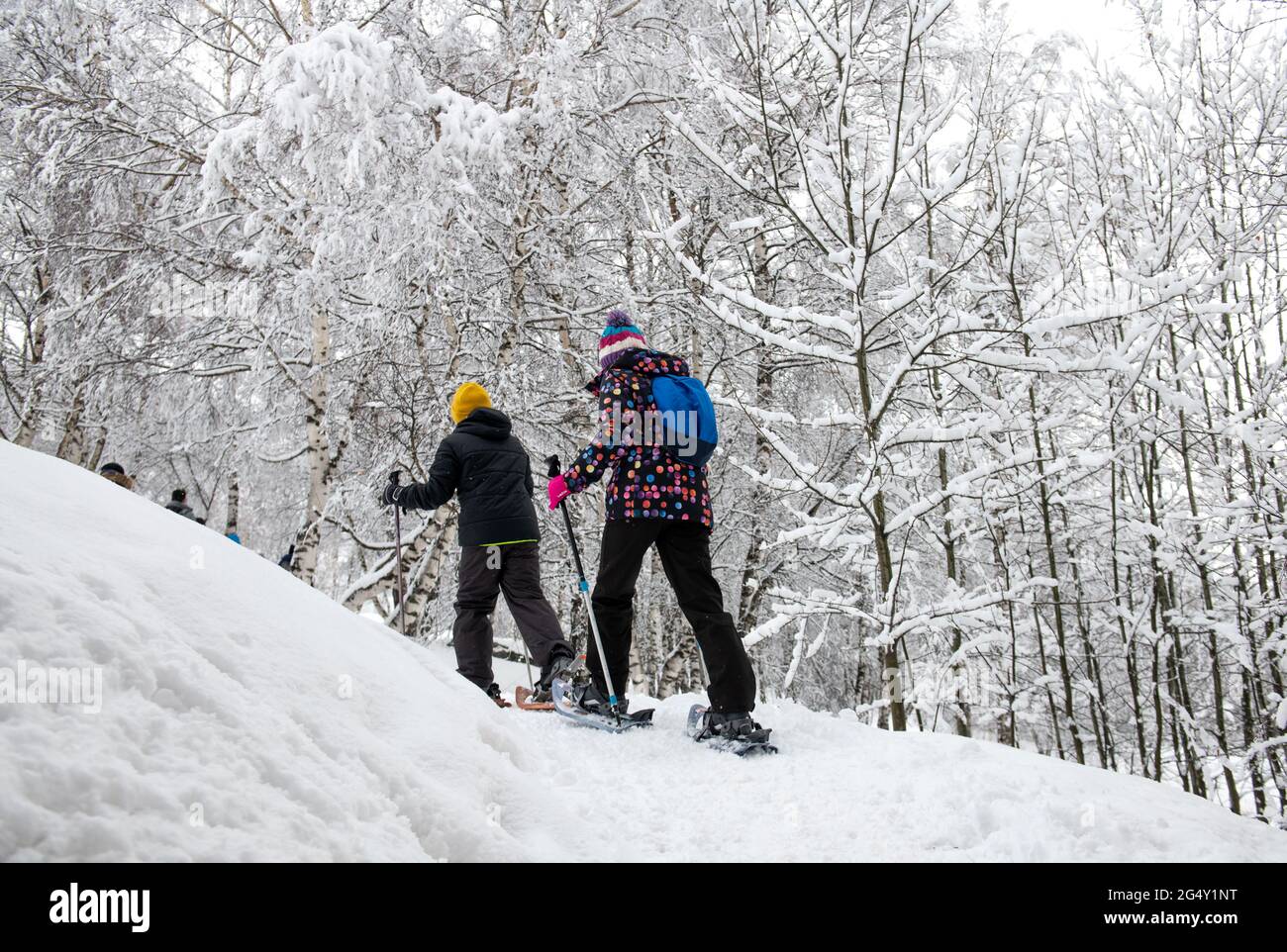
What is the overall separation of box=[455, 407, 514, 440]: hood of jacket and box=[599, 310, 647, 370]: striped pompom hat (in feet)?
3.72

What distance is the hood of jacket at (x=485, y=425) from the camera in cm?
462

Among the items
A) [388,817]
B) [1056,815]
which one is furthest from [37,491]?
[1056,815]

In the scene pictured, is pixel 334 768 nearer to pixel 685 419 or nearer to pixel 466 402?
pixel 685 419

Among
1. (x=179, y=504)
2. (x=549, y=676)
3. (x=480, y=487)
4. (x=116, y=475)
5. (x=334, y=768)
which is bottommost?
(x=549, y=676)

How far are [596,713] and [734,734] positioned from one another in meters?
0.78

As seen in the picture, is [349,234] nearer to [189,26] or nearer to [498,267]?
[498,267]

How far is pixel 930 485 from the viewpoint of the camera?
25.5ft

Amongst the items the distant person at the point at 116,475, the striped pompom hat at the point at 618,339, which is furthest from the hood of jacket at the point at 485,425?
the distant person at the point at 116,475

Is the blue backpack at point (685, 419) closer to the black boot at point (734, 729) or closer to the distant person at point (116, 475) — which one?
the black boot at point (734, 729)

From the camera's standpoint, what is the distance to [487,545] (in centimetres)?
449

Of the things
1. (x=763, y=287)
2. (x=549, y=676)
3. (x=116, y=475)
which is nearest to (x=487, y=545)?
(x=549, y=676)

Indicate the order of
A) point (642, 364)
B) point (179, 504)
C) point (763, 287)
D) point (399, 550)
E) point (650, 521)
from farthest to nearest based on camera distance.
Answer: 1. point (763, 287)
2. point (179, 504)
3. point (399, 550)
4. point (642, 364)
5. point (650, 521)

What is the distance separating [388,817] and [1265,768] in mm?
7374

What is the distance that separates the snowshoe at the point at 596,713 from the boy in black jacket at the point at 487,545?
509 mm
